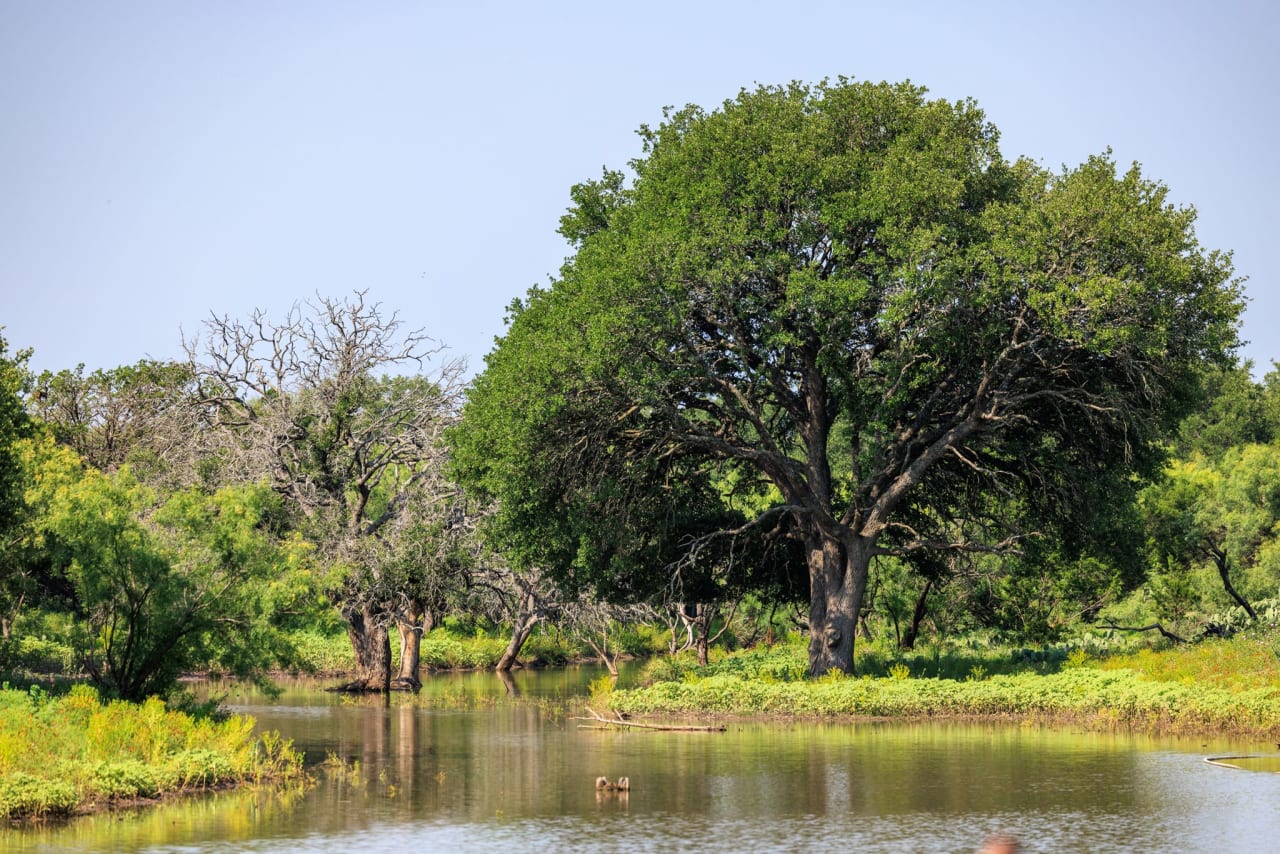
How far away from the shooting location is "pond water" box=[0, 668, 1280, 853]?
821 inches

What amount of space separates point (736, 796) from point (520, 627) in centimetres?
3583

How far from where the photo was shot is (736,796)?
81.6 ft

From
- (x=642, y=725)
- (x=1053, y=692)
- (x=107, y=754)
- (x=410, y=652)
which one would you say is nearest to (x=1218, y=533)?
Answer: (x=1053, y=692)

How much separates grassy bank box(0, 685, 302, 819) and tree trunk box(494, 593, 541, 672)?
25.6 metres

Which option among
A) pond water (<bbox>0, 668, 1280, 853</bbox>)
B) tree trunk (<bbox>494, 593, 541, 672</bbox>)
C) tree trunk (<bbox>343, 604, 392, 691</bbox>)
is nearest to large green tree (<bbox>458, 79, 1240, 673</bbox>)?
pond water (<bbox>0, 668, 1280, 853</bbox>)

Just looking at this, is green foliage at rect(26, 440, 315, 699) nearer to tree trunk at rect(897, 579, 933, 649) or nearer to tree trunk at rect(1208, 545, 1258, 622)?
tree trunk at rect(897, 579, 933, 649)

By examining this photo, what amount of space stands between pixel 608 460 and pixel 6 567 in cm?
1622

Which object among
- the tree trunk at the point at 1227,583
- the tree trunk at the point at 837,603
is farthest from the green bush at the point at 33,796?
the tree trunk at the point at 1227,583

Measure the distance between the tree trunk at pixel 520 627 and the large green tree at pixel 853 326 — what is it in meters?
12.7

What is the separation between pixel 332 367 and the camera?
5081 cm

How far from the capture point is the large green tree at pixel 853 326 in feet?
121

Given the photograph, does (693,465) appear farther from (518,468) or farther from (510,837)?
(510,837)

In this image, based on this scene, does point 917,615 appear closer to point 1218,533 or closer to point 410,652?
point 410,652

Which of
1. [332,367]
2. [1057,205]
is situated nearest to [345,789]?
[1057,205]
